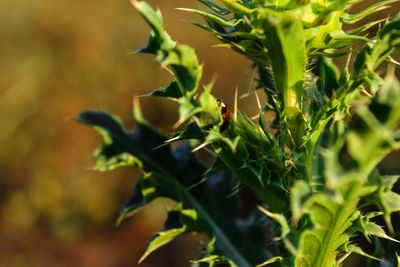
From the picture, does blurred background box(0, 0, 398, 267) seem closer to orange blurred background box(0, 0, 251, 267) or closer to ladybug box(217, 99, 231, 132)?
orange blurred background box(0, 0, 251, 267)

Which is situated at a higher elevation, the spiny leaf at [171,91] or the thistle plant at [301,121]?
the spiny leaf at [171,91]

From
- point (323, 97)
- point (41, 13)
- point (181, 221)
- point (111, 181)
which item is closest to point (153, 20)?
point (323, 97)

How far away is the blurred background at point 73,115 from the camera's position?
737 centimetres

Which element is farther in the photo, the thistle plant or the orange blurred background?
the orange blurred background

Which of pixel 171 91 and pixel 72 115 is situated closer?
pixel 171 91

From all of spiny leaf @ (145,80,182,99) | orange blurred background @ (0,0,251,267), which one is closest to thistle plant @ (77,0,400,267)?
spiny leaf @ (145,80,182,99)

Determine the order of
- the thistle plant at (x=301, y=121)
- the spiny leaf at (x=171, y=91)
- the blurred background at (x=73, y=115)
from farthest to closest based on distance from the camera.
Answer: the blurred background at (x=73, y=115) → the spiny leaf at (x=171, y=91) → the thistle plant at (x=301, y=121)

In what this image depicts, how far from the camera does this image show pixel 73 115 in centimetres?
801

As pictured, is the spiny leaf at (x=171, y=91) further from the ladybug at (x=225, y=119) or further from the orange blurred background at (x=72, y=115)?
the orange blurred background at (x=72, y=115)

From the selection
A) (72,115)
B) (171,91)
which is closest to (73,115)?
(72,115)

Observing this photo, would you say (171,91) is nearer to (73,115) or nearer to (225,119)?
(225,119)

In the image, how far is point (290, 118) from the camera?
1740 mm

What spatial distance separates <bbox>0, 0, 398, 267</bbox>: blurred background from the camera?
7367 millimetres

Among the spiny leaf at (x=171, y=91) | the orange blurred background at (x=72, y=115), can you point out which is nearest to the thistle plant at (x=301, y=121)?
the spiny leaf at (x=171, y=91)
